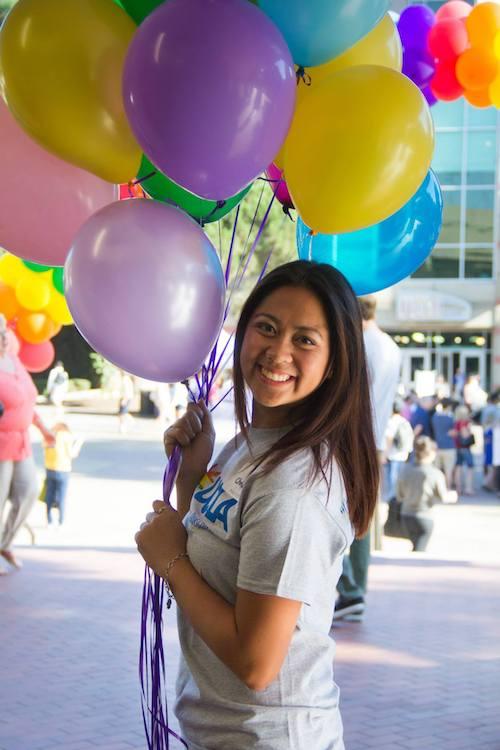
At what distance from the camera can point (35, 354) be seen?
24.1ft

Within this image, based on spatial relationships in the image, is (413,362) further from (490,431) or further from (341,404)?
(341,404)

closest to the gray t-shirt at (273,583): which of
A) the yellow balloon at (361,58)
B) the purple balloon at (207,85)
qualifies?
the purple balloon at (207,85)

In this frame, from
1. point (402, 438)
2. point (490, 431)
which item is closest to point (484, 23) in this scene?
point (402, 438)

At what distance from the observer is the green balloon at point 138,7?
2.55m

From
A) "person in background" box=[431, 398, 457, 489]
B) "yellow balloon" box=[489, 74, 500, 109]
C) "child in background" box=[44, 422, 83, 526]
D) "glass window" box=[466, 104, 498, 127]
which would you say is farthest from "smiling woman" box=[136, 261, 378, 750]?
"glass window" box=[466, 104, 498, 127]

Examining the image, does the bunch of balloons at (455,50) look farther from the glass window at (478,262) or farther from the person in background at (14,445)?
the glass window at (478,262)

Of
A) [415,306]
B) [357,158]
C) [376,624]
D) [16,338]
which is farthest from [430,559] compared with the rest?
[415,306]

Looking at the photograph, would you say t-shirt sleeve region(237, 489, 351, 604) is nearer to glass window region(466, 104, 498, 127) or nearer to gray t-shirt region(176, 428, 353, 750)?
gray t-shirt region(176, 428, 353, 750)

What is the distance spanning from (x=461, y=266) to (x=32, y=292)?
28154mm

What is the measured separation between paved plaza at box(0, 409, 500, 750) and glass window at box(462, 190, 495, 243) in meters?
25.3

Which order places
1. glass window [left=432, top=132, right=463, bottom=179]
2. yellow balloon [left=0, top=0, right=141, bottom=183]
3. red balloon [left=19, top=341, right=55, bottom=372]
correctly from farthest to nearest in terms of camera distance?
glass window [left=432, top=132, right=463, bottom=179]
red balloon [left=19, top=341, right=55, bottom=372]
yellow balloon [left=0, top=0, right=141, bottom=183]

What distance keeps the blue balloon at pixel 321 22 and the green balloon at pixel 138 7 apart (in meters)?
0.27

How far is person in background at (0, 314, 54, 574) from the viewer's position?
6848 mm

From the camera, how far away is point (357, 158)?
2521 millimetres
